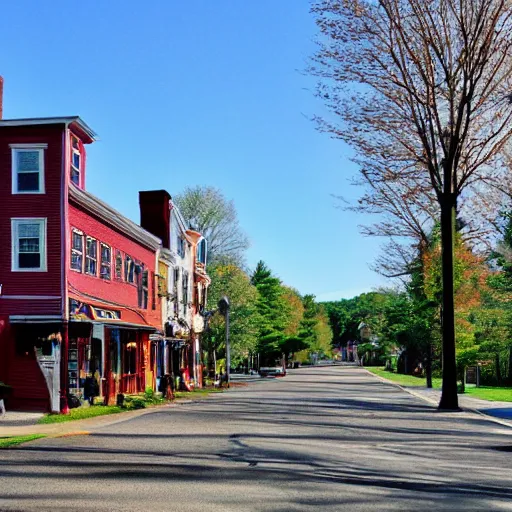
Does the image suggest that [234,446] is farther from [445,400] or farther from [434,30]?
[434,30]

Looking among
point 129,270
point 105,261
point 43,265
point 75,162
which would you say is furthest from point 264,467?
point 129,270

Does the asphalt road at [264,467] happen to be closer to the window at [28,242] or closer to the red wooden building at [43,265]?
the red wooden building at [43,265]

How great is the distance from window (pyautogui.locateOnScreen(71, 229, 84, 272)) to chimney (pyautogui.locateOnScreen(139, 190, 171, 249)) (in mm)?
14925

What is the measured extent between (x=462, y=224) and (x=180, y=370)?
17.0m

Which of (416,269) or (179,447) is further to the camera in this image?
(416,269)

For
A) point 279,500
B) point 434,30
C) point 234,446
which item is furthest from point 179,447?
point 434,30

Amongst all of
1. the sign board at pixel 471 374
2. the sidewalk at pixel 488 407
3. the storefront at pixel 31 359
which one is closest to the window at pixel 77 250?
the storefront at pixel 31 359

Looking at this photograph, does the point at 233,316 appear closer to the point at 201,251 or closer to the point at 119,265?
the point at 201,251

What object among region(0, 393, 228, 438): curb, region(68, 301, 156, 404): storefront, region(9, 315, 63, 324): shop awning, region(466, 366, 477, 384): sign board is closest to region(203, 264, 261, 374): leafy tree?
region(466, 366, 477, 384): sign board

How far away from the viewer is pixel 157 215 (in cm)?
4375

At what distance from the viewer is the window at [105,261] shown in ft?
104

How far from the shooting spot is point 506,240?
45625 mm

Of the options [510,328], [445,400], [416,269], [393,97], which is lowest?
[445,400]

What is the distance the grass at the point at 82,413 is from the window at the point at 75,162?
7.78 m
